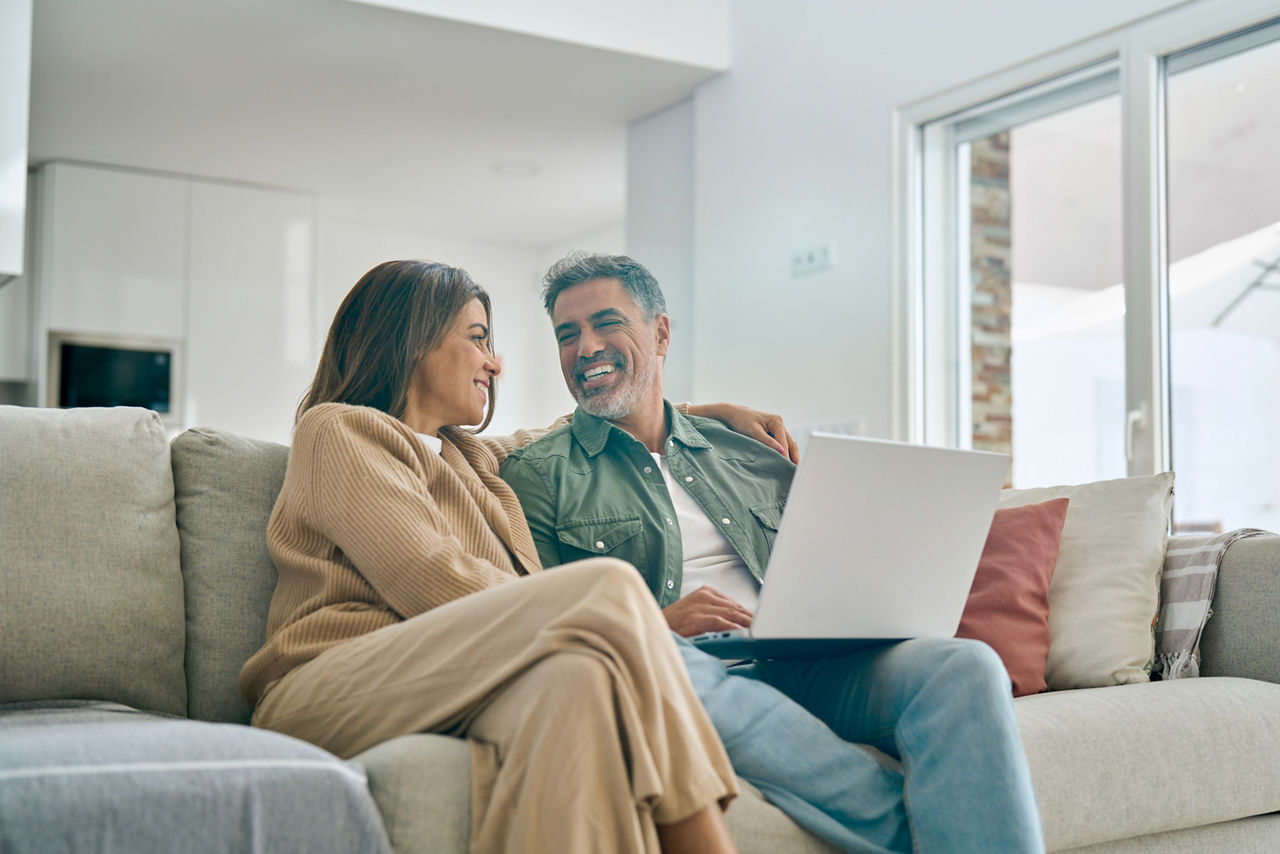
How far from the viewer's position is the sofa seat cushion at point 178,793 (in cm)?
109

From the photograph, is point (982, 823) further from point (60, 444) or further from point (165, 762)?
point (60, 444)

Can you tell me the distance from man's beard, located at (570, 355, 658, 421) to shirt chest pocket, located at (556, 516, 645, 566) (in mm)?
245

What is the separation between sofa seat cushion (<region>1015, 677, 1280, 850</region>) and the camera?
1679mm

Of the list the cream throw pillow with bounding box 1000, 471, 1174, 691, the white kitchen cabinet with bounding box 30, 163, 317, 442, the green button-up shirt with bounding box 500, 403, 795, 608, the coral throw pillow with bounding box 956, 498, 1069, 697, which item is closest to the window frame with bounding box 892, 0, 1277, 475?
the cream throw pillow with bounding box 1000, 471, 1174, 691

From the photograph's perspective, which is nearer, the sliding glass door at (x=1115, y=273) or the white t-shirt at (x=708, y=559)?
the white t-shirt at (x=708, y=559)

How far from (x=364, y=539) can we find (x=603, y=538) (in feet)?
1.60

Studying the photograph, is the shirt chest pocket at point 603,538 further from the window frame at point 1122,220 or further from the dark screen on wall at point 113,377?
the dark screen on wall at point 113,377

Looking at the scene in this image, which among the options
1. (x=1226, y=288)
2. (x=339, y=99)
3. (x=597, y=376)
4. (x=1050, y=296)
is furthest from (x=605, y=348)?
(x=339, y=99)

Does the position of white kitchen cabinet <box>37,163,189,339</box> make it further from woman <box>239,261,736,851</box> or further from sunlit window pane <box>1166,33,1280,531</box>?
sunlit window pane <box>1166,33,1280,531</box>

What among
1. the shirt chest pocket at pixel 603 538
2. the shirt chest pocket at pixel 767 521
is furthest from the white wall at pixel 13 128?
the shirt chest pocket at pixel 767 521

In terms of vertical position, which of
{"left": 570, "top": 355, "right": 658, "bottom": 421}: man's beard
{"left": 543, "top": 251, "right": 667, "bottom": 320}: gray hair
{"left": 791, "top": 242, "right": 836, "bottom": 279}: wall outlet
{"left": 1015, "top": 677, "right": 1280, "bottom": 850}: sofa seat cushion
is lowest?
{"left": 1015, "top": 677, "right": 1280, "bottom": 850}: sofa seat cushion

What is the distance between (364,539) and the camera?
1567mm

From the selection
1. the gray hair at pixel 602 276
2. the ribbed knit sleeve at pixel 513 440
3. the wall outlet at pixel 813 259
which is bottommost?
the ribbed knit sleeve at pixel 513 440

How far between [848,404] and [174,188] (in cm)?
373
